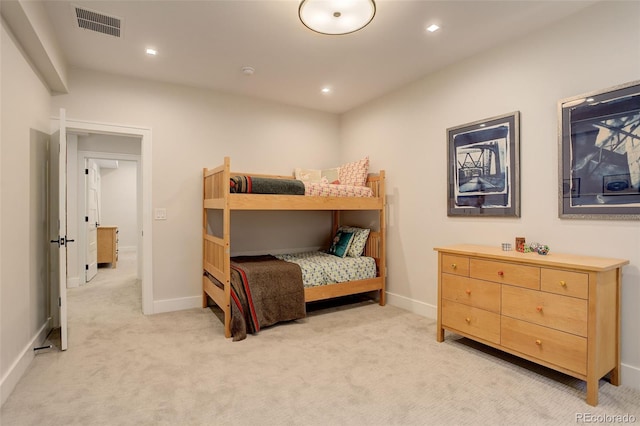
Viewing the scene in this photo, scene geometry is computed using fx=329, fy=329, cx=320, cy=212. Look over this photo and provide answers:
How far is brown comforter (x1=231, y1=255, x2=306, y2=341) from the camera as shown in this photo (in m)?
2.87

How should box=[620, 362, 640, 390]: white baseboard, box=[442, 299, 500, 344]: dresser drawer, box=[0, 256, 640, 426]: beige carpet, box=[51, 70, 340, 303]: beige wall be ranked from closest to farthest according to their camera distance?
1. box=[0, 256, 640, 426]: beige carpet
2. box=[620, 362, 640, 390]: white baseboard
3. box=[442, 299, 500, 344]: dresser drawer
4. box=[51, 70, 340, 303]: beige wall

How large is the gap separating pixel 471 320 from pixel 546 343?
51cm

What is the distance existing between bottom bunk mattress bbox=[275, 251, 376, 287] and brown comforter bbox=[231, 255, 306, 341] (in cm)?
15

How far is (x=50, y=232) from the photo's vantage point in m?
2.98

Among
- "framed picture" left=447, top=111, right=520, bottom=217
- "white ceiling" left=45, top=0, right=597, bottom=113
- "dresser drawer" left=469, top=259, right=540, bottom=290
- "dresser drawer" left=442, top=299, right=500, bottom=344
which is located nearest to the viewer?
"dresser drawer" left=469, top=259, right=540, bottom=290

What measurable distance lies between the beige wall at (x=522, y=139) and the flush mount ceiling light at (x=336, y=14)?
54.0 inches

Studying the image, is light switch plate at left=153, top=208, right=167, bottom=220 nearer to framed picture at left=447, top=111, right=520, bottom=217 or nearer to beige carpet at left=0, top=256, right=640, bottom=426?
beige carpet at left=0, top=256, right=640, bottom=426

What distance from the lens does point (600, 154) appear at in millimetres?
2141

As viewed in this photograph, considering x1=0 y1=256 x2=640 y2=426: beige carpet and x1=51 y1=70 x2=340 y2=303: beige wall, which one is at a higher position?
x1=51 y1=70 x2=340 y2=303: beige wall

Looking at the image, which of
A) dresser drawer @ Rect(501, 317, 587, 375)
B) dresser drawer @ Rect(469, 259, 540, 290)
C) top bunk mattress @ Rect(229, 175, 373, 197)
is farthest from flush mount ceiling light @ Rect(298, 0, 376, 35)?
dresser drawer @ Rect(501, 317, 587, 375)

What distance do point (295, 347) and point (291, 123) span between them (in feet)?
9.22

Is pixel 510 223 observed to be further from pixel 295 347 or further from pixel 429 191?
pixel 295 347

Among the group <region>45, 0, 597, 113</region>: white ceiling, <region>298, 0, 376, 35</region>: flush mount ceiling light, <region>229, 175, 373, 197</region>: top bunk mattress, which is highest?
<region>45, 0, 597, 113</region>: white ceiling

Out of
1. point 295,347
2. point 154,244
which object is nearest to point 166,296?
point 154,244
